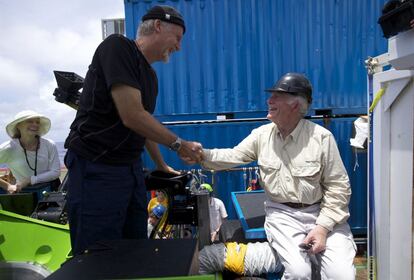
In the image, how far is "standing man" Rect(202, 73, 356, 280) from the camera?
2092 millimetres

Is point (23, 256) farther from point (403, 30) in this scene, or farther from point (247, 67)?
point (247, 67)

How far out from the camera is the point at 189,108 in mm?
4066

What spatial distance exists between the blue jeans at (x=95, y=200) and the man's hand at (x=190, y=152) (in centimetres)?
37

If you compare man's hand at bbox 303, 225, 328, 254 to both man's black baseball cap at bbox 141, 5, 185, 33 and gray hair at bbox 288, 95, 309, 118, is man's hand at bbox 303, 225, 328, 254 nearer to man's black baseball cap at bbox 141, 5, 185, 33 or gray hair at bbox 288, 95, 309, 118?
gray hair at bbox 288, 95, 309, 118

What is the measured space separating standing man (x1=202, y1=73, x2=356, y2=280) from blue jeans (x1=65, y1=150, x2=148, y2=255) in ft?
2.50

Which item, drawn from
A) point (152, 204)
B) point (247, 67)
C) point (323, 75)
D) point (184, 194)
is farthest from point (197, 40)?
point (184, 194)

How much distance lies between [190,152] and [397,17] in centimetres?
142

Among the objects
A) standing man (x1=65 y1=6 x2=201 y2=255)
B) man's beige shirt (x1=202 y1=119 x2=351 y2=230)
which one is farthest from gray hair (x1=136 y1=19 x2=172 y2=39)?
man's beige shirt (x1=202 y1=119 x2=351 y2=230)

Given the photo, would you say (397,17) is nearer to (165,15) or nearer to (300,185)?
(300,185)

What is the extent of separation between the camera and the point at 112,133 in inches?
74.6

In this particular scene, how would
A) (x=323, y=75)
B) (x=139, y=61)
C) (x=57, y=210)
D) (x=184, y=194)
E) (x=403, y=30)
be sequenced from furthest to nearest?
(x=323, y=75) < (x=57, y=210) < (x=184, y=194) < (x=139, y=61) < (x=403, y=30)

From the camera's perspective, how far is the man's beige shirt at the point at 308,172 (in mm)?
2217

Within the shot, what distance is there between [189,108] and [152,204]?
124 centimetres

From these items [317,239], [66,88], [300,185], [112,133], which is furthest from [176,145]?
[66,88]
